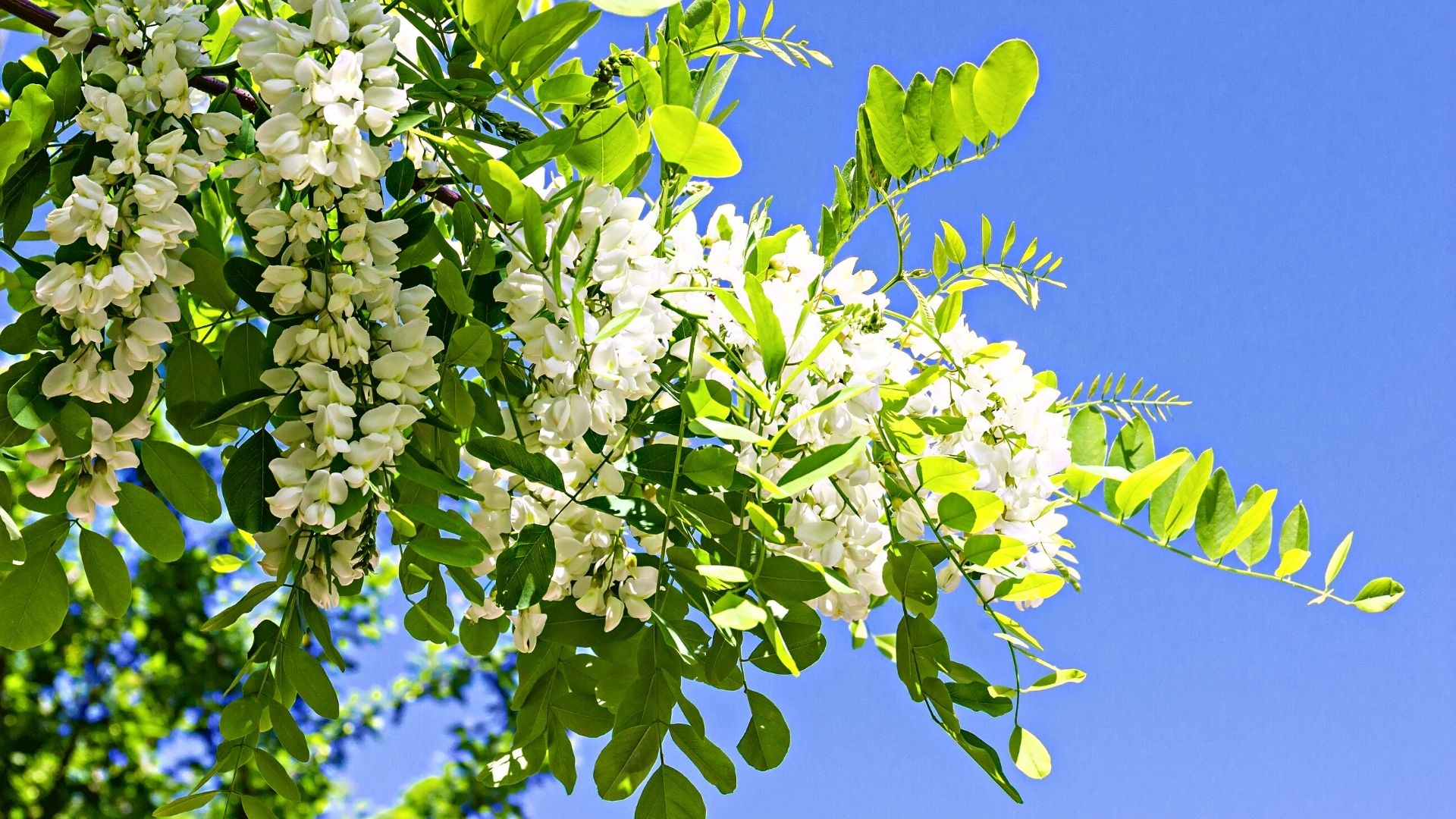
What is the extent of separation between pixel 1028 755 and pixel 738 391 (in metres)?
0.25

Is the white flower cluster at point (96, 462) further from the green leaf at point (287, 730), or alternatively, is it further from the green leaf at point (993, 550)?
the green leaf at point (993, 550)

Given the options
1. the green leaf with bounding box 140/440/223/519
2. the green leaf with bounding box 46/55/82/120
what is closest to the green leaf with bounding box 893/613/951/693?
the green leaf with bounding box 140/440/223/519

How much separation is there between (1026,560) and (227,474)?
1.23 feet

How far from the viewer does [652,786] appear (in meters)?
0.52

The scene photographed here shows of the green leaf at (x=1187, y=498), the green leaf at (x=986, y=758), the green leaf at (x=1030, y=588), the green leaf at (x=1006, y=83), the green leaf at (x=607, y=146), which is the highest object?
the green leaf at (x=1006, y=83)

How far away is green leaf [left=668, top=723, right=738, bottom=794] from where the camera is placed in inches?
20.1

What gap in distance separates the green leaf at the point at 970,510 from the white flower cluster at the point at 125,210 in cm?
32

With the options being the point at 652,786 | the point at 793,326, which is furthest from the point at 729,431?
the point at 652,786

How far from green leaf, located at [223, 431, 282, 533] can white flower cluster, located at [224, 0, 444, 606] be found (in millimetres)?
22

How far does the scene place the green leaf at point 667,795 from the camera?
520mm

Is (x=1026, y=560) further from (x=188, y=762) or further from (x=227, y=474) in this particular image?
(x=188, y=762)

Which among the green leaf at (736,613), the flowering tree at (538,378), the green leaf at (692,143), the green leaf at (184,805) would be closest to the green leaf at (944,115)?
the flowering tree at (538,378)

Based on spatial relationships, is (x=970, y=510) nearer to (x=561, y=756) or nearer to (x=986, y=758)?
(x=986, y=758)

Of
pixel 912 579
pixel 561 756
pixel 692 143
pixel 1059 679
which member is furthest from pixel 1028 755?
pixel 692 143
